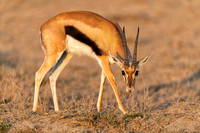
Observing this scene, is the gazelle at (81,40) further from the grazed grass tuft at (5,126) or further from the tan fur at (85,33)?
the grazed grass tuft at (5,126)

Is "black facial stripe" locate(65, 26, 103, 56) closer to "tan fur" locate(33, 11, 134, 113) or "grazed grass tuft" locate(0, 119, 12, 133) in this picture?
"tan fur" locate(33, 11, 134, 113)

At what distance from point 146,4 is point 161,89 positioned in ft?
68.6

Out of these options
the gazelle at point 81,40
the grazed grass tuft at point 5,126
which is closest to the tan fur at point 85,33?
the gazelle at point 81,40

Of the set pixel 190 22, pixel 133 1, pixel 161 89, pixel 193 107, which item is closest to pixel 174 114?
pixel 193 107

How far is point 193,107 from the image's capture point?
665cm

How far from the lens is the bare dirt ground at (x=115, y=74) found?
531cm

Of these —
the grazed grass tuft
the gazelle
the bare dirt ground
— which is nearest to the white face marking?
the gazelle

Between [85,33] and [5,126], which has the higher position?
[85,33]

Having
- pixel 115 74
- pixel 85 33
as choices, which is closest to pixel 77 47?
pixel 85 33

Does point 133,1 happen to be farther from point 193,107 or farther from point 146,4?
point 193,107

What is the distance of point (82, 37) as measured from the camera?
700 cm

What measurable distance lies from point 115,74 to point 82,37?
230 inches

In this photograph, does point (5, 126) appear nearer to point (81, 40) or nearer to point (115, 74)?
point (81, 40)

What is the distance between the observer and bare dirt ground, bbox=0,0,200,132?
531 cm
